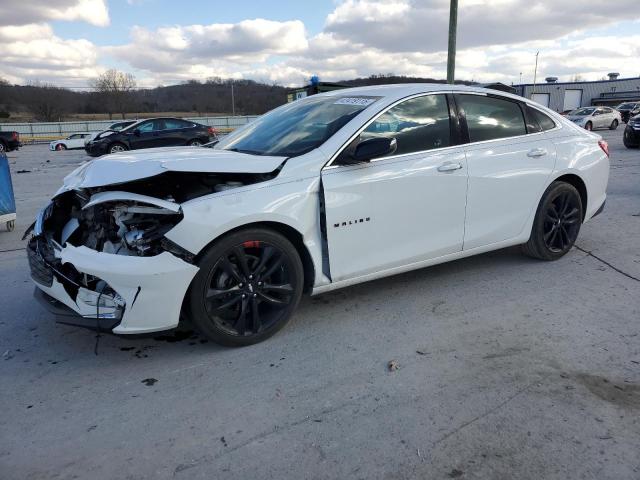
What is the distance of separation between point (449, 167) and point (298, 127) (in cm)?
121

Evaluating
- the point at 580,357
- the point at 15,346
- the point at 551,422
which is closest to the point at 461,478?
the point at 551,422

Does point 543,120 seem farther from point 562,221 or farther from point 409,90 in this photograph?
point 409,90

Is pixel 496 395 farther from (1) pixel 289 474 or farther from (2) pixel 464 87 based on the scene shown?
(2) pixel 464 87

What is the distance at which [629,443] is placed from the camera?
2.34m

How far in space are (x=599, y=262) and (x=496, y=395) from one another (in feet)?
9.24

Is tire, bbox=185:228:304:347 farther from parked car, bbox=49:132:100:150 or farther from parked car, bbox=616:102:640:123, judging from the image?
parked car, bbox=616:102:640:123

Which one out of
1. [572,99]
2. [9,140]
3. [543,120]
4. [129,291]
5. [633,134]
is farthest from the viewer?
[572,99]

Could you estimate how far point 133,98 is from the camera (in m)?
69.2

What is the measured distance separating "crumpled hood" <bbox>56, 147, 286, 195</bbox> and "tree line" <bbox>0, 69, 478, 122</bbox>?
56.1 metres

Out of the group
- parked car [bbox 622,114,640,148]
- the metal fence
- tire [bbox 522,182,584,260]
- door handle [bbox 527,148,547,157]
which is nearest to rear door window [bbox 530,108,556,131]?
door handle [bbox 527,148,547,157]

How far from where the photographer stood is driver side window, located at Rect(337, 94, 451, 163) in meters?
3.72

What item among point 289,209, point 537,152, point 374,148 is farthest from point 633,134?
point 289,209

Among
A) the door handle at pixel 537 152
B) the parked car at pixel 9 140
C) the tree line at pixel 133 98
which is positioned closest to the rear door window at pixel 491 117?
the door handle at pixel 537 152

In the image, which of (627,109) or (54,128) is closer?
(627,109)
